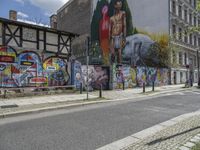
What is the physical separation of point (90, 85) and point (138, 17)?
2234 centimetres

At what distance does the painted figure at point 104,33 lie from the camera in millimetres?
36156

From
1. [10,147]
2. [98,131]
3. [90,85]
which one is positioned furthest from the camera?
[90,85]

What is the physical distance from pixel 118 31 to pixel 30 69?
20943mm

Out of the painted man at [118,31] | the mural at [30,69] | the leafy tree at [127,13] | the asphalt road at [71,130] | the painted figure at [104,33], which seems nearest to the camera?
the asphalt road at [71,130]

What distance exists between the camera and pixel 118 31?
34.8 metres

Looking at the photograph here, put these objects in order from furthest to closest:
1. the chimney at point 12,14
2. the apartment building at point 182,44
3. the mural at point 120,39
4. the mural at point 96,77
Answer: the apartment building at point 182,44 → the mural at point 120,39 → the chimney at point 12,14 → the mural at point 96,77


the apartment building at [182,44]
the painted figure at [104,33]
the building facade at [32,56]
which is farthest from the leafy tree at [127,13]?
the building facade at [32,56]

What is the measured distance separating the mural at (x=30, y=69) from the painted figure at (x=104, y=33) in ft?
57.6

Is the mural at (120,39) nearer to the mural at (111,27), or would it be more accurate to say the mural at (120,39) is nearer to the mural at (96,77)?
the mural at (111,27)

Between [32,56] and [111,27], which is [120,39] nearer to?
[111,27]

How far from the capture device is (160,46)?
3309 centimetres

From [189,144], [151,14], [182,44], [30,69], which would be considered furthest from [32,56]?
[182,44]

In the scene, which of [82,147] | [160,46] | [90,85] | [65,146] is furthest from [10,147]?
[160,46]

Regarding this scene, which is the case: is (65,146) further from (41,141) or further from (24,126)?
(24,126)
